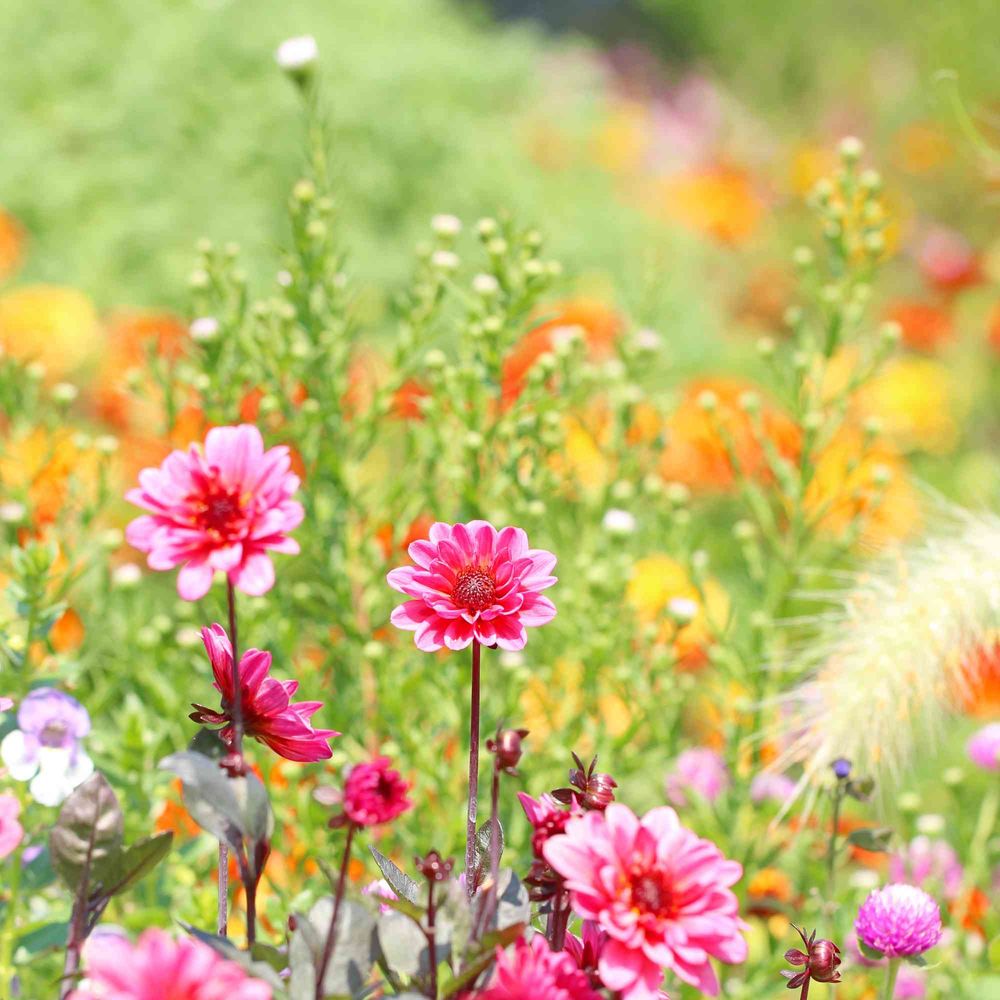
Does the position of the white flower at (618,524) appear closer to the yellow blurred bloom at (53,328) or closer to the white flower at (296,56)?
the white flower at (296,56)

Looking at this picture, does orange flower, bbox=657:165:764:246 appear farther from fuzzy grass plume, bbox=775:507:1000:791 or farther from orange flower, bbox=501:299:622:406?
fuzzy grass plume, bbox=775:507:1000:791

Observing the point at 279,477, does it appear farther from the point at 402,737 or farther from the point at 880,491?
the point at 880,491

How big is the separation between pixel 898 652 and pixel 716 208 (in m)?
3.60

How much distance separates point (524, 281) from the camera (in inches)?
42.6

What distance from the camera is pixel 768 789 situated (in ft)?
4.02

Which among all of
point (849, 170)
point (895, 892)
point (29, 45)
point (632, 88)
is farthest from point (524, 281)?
point (632, 88)

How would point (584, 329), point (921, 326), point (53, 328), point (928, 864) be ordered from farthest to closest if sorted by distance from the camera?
point (921, 326)
point (53, 328)
point (584, 329)
point (928, 864)

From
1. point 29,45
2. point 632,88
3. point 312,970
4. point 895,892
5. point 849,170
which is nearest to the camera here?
point 312,970

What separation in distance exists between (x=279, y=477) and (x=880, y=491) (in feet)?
2.65

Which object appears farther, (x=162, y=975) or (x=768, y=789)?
(x=768, y=789)

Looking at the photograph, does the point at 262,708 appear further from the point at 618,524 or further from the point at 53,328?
the point at 53,328

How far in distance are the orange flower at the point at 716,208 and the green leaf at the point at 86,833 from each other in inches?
157

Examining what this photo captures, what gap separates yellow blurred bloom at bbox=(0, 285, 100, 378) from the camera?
7.40ft

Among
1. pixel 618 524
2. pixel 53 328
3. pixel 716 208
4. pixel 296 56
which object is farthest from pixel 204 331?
pixel 716 208
